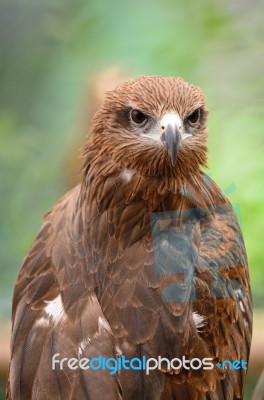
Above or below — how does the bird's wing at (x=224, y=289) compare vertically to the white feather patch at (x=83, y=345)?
above

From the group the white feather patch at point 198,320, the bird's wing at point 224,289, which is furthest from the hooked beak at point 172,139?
the white feather patch at point 198,320

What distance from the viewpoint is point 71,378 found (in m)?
1.75

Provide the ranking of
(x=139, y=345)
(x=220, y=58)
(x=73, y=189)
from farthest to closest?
(x=73, y=189)
(x=220, y=58)
(x=139, y=345)

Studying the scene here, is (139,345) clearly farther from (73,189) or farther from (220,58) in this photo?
(220,58)

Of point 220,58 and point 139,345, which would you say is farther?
point 220,58

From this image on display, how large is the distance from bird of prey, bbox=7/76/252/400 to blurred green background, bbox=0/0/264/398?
0.23 feet

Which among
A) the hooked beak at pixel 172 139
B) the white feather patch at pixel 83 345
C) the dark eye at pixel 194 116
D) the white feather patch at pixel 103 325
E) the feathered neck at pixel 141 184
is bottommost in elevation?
the white feather patch at pixel 83 345

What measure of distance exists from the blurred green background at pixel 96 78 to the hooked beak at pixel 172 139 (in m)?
0.14

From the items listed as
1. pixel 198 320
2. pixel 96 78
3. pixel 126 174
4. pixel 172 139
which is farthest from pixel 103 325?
pixel 96 78

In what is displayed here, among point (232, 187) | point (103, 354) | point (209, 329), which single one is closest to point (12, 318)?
point (103, 354)

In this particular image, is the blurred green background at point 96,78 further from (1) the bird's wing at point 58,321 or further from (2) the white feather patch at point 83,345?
(2) the white feather patch at point 83,345

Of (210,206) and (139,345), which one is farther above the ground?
(210,206)

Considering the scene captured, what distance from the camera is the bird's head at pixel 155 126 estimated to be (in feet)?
5.30

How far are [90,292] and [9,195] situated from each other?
400mm
